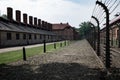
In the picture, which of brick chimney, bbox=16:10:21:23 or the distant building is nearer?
the distant building

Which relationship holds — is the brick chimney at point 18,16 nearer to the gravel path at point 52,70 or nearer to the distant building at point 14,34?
the distant building at point 14,34

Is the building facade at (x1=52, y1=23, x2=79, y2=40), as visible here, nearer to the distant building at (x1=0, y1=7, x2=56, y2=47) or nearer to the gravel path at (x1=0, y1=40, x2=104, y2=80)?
the distant building at (x1=0, y1=7, x2=56, y2=47)

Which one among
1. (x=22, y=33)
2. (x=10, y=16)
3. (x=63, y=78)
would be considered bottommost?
(x=63, y=78)

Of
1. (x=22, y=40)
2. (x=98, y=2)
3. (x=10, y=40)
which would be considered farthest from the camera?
(x=22, y=40)

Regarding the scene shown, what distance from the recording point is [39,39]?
5162cm

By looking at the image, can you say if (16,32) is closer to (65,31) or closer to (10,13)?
(10,13)

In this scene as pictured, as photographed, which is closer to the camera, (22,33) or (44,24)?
(22,33)

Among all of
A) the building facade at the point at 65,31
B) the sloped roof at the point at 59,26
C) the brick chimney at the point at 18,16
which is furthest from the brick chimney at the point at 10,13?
the sloped roof at the point at 59,26

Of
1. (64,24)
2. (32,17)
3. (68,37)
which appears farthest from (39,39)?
(64,24)

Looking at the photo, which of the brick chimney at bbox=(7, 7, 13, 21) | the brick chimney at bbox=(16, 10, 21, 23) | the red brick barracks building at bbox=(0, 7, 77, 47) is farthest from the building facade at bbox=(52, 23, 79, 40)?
the brick chimney at bbox=(7, 7, 13, 21)

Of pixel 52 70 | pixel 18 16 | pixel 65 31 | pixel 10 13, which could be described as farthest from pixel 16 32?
pixel 65 31

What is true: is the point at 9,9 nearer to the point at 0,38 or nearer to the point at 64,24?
the point at 0,38

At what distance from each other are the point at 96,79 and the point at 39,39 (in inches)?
1787

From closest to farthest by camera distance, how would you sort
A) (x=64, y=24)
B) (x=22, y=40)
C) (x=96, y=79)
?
(x=96, y=79) → (x=22, y=40) → (x=64, y=24)
